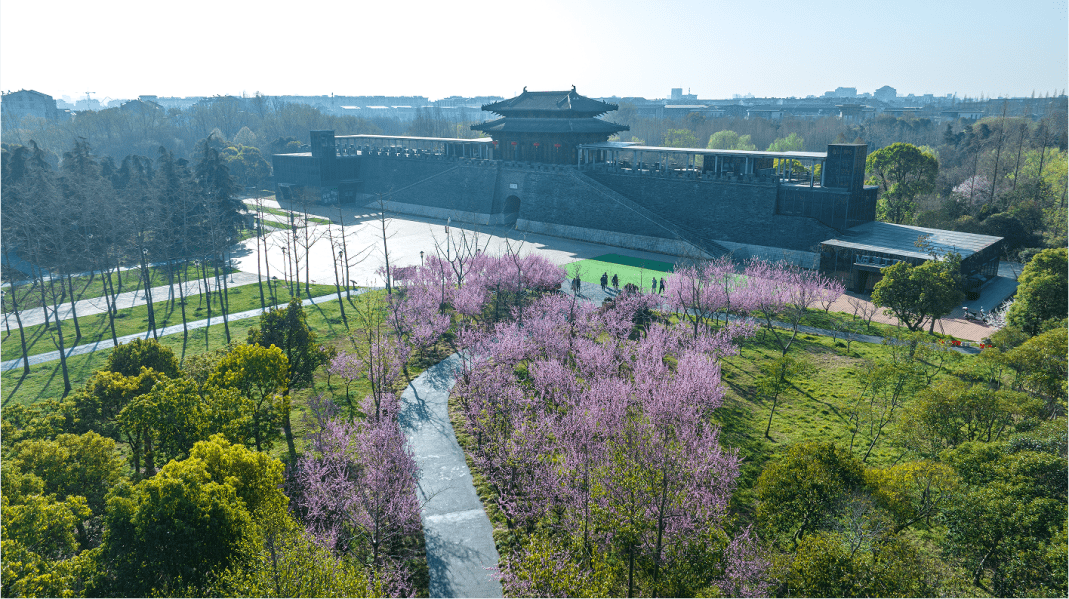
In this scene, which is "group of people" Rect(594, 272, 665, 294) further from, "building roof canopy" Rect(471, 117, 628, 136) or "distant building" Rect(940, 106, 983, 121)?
"distant building" Rect(940, 106, 983, 121)

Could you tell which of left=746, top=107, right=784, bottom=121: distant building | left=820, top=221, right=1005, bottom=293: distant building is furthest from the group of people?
left=746, top=107, right=784, bottom=121: distant building

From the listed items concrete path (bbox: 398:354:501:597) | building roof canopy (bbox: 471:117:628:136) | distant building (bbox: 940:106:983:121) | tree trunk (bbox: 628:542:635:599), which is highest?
distant building (bbox: 940:106:983:121)

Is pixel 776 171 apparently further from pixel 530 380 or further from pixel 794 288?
pixel 530 380

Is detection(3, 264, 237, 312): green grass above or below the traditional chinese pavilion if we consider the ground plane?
below

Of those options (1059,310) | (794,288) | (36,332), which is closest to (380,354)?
(794,288)

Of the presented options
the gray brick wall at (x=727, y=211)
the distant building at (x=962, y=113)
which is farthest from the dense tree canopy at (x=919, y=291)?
the distant building at (x=962, y=113)

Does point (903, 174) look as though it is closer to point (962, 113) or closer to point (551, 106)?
point (551, 106)

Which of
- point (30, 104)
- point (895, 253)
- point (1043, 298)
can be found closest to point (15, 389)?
point (1043, 298)
